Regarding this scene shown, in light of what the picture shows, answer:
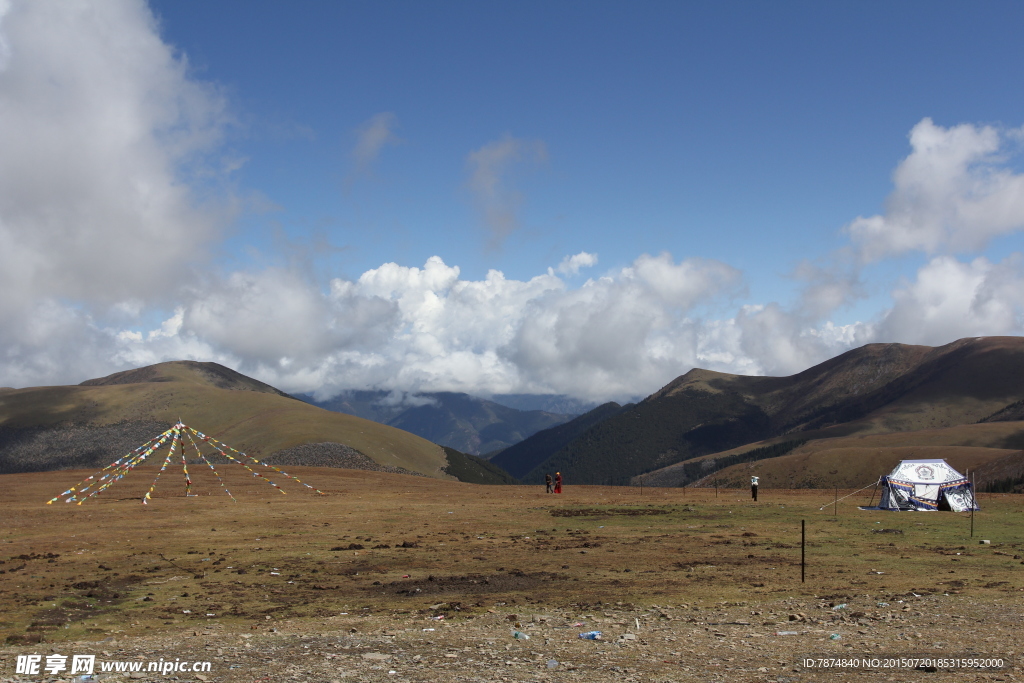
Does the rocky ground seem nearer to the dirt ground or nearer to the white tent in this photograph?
the dirt ground

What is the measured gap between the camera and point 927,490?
46.3m

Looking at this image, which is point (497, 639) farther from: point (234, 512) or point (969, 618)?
point (234, 512)

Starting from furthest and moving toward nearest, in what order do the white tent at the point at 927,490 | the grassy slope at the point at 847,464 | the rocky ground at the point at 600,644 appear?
the grassy slope at the point at 847,464 → the white tent at the point at 927,490 → the rocky ground at the point at 600,644

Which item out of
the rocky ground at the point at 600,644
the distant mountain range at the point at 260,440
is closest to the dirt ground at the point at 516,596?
the rocky ground at the point at 600,644

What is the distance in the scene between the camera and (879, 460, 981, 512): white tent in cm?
4584

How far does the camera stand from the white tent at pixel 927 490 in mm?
45844

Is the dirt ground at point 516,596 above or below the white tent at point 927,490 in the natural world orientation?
below

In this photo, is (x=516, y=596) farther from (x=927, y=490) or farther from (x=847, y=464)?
(x=847, y=464)

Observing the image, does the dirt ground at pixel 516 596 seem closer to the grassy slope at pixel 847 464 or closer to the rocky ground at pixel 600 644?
the rocky ground at pixel 600 644

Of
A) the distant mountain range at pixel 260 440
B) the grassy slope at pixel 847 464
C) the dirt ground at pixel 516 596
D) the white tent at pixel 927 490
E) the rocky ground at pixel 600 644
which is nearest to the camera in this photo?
the rocky ground at pixel 600 644

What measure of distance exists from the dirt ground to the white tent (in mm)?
4811

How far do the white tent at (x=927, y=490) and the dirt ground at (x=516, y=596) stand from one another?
4.81 meters

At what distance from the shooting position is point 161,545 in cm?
3006

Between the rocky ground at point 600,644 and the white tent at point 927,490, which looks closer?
the rocky ground at point 600,644
